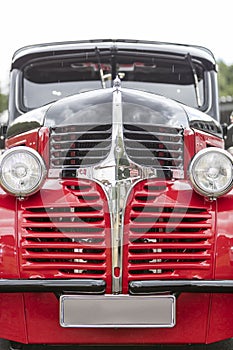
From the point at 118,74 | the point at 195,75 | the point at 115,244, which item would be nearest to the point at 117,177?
the point at 115,244

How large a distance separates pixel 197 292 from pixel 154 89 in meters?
2.62

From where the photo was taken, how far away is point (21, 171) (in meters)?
4.21

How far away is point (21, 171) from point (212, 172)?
115 cm

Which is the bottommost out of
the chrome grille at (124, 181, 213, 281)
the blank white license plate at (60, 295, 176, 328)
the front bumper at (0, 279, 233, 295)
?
the blank white license plate at (60, 295, 176, 328)

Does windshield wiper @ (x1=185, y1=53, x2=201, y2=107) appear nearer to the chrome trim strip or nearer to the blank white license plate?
the chrome trim strip

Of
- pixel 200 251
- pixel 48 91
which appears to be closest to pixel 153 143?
pixel 200 251

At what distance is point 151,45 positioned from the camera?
647cm

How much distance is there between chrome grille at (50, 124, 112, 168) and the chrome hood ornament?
0.10 meters

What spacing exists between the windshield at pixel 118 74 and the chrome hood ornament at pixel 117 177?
5.92ft

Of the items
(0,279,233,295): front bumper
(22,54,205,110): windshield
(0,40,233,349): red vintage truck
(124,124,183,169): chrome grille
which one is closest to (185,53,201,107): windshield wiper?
(22,54,205,110): windshield

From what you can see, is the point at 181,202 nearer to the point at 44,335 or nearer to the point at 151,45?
the point at 44,335

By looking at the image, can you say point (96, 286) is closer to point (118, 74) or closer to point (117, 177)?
point (117, 177)

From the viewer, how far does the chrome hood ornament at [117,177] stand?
414 centimetres

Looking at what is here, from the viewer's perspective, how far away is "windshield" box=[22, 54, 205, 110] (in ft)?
20.4
